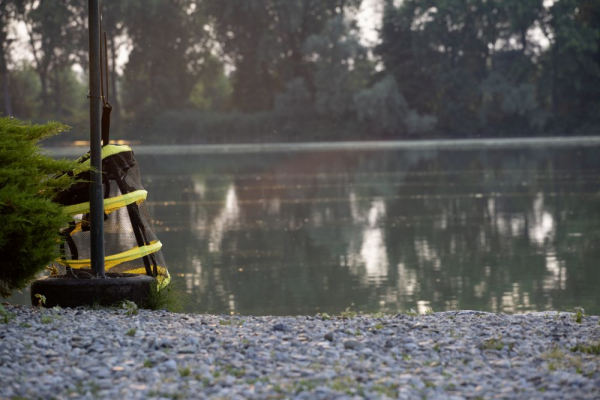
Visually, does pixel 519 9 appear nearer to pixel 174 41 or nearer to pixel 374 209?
pixel 174 41

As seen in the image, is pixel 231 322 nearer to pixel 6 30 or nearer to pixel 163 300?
pixel 163 300

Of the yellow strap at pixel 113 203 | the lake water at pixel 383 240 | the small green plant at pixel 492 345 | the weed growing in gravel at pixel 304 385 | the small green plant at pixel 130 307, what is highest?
the yellow strap at pixel 113 203

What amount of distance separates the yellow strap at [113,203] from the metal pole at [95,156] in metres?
0.40

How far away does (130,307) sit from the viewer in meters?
8.16

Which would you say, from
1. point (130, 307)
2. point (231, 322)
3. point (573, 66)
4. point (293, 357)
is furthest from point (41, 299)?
point (573, 66)

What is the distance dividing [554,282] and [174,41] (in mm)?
69941

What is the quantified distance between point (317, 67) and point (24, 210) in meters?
74.4

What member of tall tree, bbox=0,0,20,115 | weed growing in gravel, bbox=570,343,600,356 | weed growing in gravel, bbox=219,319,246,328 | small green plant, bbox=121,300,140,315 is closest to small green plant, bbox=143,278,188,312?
small green plant, bbox=121,300,140,315

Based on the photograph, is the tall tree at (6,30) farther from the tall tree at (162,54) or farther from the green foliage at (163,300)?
the green foliage at (163,300)

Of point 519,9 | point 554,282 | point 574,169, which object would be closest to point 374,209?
point 554,282

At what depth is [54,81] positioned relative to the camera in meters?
85.2

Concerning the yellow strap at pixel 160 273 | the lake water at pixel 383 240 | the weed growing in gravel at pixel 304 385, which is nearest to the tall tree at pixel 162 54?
the lake water at pixel 383 240

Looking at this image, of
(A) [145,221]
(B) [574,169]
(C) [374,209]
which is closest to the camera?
(A) [145,221]

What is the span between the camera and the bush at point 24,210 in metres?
7.66
